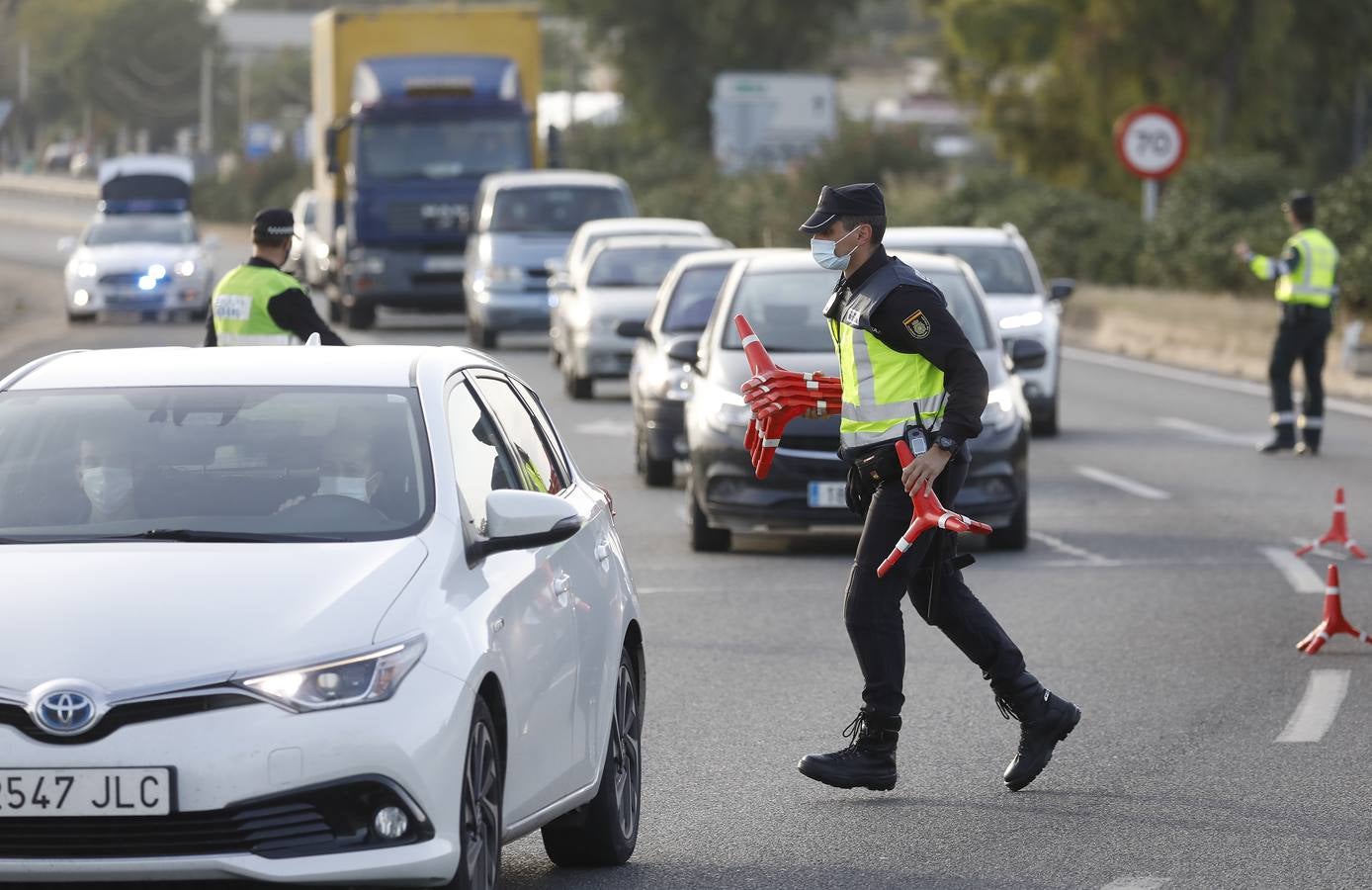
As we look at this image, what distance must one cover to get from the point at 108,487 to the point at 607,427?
55.2ft

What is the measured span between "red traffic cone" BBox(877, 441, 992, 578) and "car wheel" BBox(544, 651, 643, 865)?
1.02 metres

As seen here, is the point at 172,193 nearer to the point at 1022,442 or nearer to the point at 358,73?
the point at 358,73

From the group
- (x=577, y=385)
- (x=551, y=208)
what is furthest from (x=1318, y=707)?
(x=551, y=208)

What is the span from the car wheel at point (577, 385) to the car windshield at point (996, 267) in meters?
4.34

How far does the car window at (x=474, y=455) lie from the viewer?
261 inches

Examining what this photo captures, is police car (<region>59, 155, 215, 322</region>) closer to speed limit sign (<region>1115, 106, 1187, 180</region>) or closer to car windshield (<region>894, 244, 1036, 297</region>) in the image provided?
speed limit sign (<region>1115, 106, 1187, 180</region>)

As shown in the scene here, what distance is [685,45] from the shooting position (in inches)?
3223

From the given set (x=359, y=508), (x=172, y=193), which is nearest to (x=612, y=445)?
(x=359, y=508)

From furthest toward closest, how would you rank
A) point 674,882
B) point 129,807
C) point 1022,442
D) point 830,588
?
1. point 1022,442
2. point 830,588
3. point 674,882
4. point 129,807

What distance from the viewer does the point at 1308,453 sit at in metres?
21.2

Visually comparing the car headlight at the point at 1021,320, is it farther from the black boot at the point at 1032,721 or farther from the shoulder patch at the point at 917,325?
the shoulder patch at the point at 917,325

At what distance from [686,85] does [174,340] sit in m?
47.9

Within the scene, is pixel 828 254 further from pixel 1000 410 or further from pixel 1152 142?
pixel 1152 142

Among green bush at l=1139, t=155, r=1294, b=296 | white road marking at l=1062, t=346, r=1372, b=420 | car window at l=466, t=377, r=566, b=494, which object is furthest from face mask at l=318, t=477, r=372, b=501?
green bush at l=1139, t=155, r=1294, b=296
